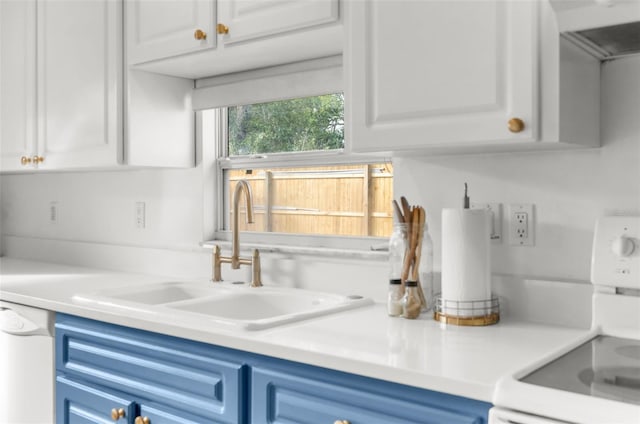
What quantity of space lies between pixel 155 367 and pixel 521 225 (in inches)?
41.2

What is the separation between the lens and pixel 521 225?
1.83 metres

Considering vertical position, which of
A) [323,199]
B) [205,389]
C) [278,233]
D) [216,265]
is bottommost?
[205,389]

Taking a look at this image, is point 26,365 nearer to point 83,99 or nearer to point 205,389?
point 205,389

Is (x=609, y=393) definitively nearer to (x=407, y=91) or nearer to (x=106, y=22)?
(x=407, y=91)

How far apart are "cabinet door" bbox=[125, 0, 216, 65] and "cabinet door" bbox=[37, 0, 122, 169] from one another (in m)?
0.10

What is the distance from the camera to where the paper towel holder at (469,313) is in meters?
1.72

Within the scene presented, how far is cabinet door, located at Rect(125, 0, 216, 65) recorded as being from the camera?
2172 mm

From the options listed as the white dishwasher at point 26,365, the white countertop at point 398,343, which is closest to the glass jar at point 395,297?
the white countertop at point 398,343

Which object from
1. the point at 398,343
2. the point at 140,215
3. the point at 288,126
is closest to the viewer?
the point at 398,343

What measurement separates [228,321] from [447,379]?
2.12ft

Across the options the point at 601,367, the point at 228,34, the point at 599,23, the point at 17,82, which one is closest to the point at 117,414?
the point at 228,34

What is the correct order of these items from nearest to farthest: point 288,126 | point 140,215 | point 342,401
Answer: point 342,401 < point 288,126 < point 140,215

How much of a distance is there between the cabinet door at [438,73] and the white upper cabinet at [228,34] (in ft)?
0.68

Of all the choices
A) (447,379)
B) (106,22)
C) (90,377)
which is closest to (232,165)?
(106,22)
